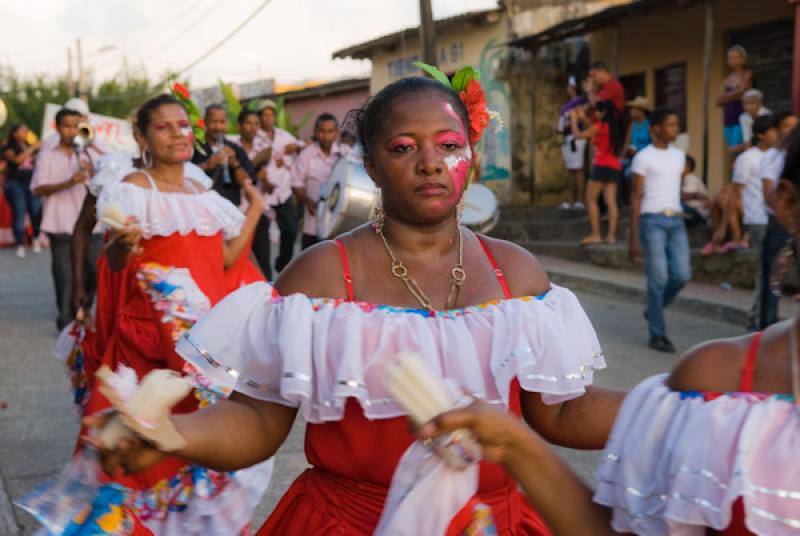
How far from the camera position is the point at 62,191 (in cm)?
1016

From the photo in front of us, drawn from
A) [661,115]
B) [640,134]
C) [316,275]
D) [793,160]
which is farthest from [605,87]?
[793,160]

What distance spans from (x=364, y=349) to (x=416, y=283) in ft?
0.98

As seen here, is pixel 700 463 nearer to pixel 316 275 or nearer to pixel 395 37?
pixel 316 275

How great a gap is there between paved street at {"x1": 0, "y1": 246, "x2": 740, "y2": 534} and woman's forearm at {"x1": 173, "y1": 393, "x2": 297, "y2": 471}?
2499mm

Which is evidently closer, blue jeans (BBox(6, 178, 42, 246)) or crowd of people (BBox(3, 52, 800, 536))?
crowd of people (BBox(3, 52, 800, 536))

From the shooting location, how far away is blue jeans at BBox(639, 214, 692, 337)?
27.9ft

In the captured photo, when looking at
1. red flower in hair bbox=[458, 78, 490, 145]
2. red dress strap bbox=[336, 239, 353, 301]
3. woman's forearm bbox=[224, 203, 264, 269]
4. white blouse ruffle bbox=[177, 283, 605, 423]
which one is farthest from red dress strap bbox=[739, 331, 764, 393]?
woman's forearm bbox=[224, 203, 264, 269]

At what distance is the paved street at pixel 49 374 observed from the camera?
18.1 ft

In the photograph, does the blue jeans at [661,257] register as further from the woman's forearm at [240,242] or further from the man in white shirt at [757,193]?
the woman's forearm at [240,242]

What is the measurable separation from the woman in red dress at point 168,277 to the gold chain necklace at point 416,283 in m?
1.38

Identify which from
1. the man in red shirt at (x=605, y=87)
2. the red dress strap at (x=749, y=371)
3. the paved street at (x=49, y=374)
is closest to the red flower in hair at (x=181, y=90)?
the paved street at (x=49, y=374)

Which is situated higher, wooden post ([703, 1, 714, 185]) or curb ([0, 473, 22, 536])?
wooden post ([703, 1, 714, 185])

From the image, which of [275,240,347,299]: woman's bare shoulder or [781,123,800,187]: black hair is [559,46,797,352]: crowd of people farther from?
[275,240,347,299]: woman's bare shoulder

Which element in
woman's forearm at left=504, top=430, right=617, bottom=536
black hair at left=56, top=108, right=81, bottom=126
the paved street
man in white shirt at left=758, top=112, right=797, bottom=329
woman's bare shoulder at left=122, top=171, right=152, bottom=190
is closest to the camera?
woman's forearm at left=504, top=430, right=617, bottom=536
